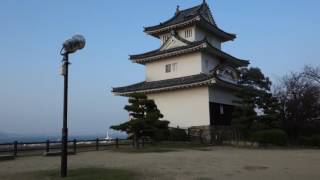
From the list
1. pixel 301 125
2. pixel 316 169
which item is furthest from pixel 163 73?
pixel 316 169

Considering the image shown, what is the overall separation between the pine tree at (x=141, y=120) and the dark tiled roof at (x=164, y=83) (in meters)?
5.96

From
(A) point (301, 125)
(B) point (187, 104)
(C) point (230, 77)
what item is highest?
(C) point (230, 77)

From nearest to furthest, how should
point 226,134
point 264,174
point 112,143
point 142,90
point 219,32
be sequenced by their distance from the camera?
point 264,174
point 112,143
point 226,134
point 142,90
point 219,32

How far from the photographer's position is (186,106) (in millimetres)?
31203

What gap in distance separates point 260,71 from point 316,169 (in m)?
21.6

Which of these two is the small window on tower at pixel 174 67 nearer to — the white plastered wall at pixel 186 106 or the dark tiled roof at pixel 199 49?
the dark tiled roof at pixel 199 49

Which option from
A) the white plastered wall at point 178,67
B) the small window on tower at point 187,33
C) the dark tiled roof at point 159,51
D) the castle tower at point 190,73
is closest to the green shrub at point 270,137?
A: the castle tower at point 190,73

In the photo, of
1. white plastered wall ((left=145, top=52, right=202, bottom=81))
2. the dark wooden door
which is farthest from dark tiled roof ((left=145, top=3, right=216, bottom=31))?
the dark wooden door

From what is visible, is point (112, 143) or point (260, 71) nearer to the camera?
point (112, 143)

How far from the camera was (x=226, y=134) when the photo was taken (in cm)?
3027

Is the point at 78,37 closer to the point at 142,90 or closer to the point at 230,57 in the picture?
the point at 142,90

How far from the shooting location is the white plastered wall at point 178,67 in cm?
3186

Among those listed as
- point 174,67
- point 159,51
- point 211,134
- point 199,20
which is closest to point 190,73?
point 174,67

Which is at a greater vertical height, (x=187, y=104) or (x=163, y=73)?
(x=163, y=73)
